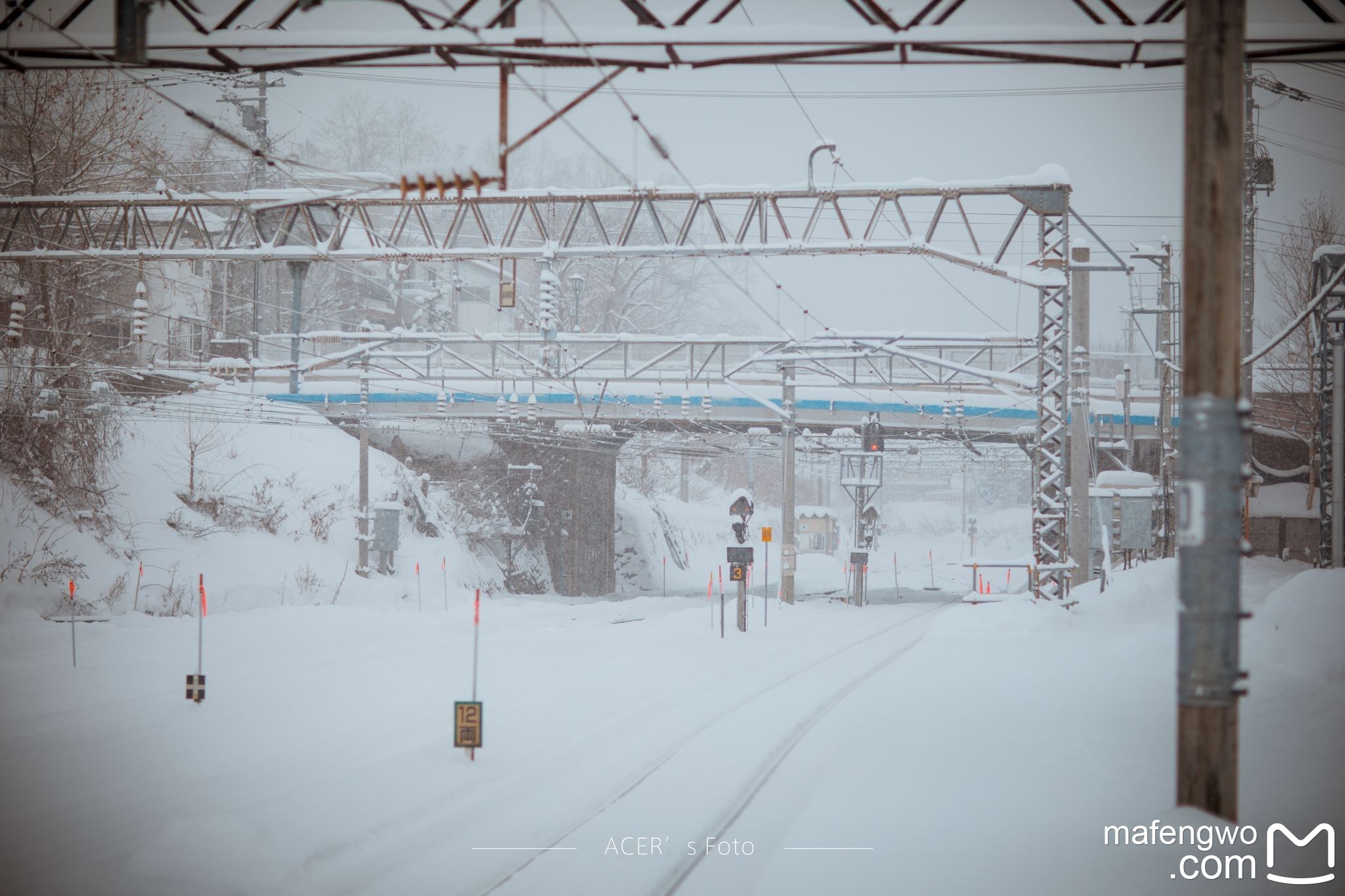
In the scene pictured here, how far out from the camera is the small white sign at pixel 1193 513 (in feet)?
21.0

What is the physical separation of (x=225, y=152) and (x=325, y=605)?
152 feet

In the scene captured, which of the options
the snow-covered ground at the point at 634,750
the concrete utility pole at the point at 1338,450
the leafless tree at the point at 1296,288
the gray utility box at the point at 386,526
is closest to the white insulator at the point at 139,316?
the snow-covered ground at the point at 634,750

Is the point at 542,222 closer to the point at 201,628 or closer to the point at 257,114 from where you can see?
the point at 201,628

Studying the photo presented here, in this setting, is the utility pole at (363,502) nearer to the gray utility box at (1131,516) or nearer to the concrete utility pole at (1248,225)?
the gray utility box at (1131,516)

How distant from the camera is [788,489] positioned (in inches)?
1305

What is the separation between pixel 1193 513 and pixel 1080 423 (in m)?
17.0

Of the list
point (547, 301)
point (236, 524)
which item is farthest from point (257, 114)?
point (547, 301)

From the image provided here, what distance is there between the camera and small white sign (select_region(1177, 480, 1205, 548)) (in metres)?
6.39

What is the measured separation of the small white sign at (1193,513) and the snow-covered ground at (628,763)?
1.82m

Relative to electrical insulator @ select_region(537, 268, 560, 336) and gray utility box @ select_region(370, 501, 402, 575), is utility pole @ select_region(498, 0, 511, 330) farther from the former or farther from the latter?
gray utility box @ select_region(370, 501, 402, 575)

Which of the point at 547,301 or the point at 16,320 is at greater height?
the point at 547,301

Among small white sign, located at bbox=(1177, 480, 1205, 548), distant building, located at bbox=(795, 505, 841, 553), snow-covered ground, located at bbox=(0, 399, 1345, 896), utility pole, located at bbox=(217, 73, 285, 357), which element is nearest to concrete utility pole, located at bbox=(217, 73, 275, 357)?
utility pole, located at bbox=(217, 73, 285, 357)

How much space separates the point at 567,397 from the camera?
1651 inches

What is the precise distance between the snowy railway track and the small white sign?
3.94 m
